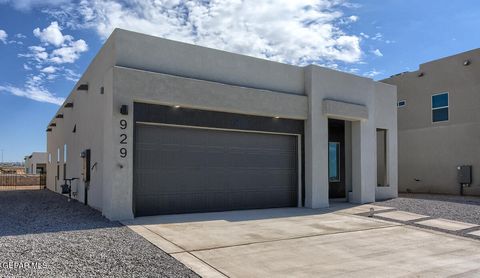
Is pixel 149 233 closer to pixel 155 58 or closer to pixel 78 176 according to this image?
pixel 155 58

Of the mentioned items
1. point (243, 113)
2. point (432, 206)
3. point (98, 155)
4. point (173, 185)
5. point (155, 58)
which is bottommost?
point (432, 206)

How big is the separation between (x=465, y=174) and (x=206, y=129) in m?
15.2

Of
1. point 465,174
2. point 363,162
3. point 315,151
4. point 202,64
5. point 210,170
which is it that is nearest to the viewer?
point 202,64

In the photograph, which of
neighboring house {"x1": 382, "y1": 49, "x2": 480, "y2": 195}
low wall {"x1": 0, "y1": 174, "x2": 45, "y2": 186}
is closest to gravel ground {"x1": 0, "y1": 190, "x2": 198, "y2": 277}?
neighboring house {"x1": 382, "y1": 49, "x2": 480, "y2": 195}

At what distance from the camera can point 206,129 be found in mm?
11852

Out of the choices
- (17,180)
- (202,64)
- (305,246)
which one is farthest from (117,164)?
(17,180)

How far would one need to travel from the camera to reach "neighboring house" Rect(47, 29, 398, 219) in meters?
10.3

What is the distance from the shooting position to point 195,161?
1158cm

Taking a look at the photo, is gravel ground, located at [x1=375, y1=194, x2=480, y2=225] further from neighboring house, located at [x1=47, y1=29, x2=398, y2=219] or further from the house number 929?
the house number 929

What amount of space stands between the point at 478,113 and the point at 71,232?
65.6 feet

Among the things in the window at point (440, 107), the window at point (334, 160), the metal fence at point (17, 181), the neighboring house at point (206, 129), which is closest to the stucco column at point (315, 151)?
the neighboring house at point (206, 129)

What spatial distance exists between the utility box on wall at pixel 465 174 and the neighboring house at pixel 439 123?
0.23 metres

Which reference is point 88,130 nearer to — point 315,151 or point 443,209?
point 315,151

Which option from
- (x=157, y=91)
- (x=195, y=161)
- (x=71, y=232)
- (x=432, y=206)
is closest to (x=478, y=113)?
(x=432, y=206)
